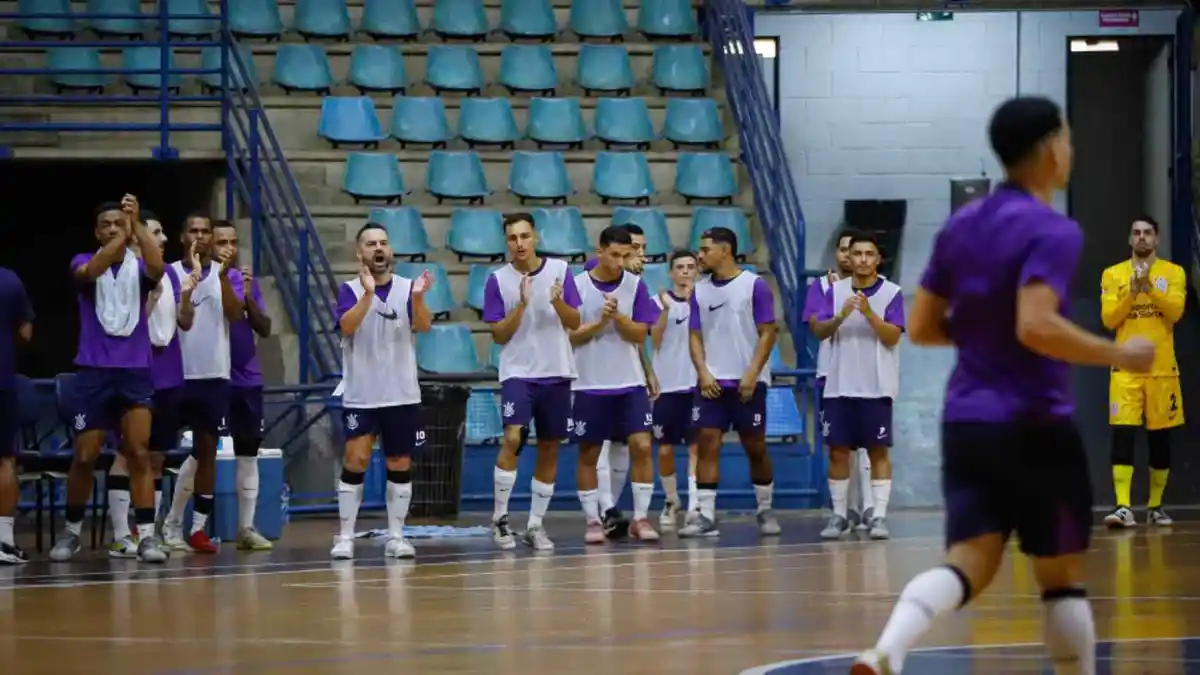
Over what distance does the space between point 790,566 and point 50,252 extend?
33.6ft

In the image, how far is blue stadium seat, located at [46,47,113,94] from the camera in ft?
65.3

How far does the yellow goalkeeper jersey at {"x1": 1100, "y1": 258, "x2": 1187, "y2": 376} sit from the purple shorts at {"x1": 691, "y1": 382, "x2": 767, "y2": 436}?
2718mm

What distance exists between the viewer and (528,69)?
69.4ft

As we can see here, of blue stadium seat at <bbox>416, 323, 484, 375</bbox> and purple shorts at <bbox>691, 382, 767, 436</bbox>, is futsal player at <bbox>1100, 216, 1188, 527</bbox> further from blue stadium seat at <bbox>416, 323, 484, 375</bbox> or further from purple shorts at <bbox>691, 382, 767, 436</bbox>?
blue stadium seat at <bbox>416, 323, 484, 375</bbox>

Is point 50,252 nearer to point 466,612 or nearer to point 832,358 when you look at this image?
point 832,358

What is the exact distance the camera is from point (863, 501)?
16125mm

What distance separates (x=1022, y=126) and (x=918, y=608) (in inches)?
53.1

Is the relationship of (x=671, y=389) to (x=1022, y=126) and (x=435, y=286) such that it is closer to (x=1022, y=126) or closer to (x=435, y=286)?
(x=435, y=286)

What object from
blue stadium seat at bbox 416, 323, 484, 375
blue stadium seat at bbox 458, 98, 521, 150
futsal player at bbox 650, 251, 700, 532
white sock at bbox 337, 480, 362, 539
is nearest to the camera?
white sock at bbox 337, 480, 362, 539

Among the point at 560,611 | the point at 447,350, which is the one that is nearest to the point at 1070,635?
the point at 560,611

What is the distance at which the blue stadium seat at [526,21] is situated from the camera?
2158 cm

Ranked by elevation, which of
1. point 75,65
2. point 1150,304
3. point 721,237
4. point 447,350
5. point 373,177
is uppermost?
point 75,65

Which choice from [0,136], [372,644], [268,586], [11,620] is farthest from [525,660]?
[0,136]

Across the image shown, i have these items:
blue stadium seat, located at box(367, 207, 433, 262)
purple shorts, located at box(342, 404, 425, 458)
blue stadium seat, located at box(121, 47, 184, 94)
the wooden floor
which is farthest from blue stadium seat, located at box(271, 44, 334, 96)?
purple shorts, located at box(342, 404, 425, 458)
